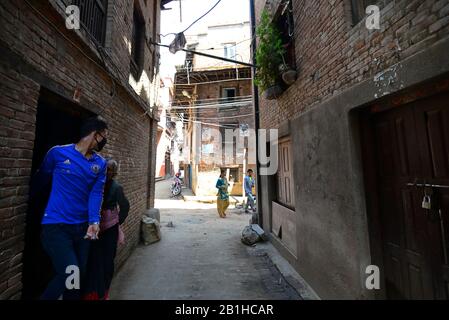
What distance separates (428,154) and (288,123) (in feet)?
9.14

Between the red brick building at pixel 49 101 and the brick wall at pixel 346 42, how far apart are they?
318 centimetres

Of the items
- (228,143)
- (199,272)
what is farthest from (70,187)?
(228,143)

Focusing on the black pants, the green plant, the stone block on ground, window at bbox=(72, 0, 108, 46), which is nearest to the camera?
the black pants

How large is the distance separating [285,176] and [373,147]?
9.34 ft

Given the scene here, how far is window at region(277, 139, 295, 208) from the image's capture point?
5.09 m

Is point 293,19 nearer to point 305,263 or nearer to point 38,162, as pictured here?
point 305,263

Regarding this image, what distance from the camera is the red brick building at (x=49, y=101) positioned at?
73.2 inches

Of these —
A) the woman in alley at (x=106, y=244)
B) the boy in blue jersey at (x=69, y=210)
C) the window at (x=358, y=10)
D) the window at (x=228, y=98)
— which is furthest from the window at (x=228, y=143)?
the boy in blue jersey at (x=69, y=210)

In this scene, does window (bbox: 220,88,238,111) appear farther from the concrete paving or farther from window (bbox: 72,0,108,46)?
window (bbox: 72,0,108,46)

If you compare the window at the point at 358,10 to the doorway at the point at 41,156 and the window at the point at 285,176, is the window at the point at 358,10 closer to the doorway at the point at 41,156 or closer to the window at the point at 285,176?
the window at the point at 285,176

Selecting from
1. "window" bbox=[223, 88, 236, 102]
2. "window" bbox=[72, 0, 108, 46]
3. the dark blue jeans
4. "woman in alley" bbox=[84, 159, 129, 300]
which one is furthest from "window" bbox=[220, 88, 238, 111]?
the dark blue jeans

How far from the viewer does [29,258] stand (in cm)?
301

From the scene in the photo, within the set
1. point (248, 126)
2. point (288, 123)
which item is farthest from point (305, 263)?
point (248, 126)
